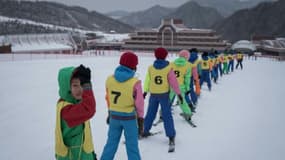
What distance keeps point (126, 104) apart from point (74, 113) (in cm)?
136

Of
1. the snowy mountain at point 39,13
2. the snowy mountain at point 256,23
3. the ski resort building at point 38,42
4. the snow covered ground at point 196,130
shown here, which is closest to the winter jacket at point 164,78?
the snow covered ground at point 196,130

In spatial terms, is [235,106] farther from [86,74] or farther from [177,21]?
[177,21]

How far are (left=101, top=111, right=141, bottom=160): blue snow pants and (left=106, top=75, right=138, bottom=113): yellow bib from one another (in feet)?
0.29

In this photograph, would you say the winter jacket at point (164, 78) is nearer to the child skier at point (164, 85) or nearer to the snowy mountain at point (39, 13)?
the child skier at point (164, 85)

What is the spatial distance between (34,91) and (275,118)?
8686 millimetres

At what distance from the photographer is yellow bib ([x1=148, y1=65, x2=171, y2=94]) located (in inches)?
199

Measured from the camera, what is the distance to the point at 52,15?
183250 millimetres

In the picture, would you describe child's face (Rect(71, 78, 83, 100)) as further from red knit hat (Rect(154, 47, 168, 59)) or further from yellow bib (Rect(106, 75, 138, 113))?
red knit hat (Rect(154, 47, 168, 59))

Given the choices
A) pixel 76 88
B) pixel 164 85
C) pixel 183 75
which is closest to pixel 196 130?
pixel 183 75

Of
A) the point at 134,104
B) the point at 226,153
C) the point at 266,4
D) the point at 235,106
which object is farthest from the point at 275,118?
the point at 266,4

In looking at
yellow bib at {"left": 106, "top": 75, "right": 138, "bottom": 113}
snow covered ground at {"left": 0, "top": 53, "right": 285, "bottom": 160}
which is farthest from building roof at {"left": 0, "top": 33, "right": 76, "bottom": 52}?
yellow bib at {"left": 106, "top": 75, "right": 138, "bottom": 113}

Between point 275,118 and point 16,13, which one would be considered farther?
point 16,13

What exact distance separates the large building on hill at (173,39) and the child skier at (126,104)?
59033mm

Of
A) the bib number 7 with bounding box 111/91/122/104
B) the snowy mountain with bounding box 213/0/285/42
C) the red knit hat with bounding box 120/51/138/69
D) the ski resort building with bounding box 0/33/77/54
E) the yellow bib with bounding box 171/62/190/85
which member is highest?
the snowy mountain with bounding box 213/0/285/42
